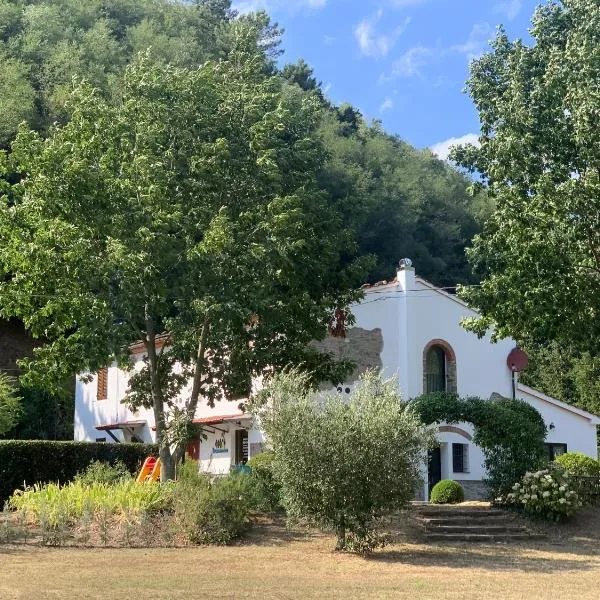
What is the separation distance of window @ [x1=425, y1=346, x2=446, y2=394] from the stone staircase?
9.11m

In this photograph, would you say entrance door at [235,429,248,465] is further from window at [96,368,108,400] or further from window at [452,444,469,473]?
window at [96,368,108,400]

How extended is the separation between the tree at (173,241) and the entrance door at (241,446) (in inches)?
327

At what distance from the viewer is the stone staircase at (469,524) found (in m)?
18.5

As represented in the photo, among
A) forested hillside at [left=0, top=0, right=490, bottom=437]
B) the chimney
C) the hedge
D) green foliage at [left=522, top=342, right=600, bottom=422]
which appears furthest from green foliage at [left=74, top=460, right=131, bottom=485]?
green foliage at [left=522, top=342, right=600, bottom=422]

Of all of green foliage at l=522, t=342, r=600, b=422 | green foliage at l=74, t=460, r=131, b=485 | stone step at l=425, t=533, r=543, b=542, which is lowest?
stone step at l=425, t=533, r=543, b=542

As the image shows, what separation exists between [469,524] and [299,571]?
20.8 ft

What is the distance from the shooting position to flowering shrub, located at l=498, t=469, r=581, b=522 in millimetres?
19828

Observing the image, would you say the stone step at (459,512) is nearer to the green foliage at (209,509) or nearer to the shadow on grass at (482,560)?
the shadow on grass at (482,560)

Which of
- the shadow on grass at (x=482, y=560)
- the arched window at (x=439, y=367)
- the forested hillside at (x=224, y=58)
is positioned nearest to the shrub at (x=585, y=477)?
the shadow on grass at (x=482, y=560)

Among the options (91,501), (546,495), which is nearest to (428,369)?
(546,495)

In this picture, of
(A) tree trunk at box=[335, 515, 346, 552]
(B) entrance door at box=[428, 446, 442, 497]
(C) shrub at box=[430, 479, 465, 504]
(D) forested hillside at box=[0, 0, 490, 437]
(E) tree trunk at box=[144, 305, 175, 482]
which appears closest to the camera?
(A) tree trunk at box=[335, 515, 346, 552]

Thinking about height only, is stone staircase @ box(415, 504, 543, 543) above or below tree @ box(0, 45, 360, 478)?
below

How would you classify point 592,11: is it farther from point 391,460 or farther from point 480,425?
point 391,460

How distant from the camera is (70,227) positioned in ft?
59.6
